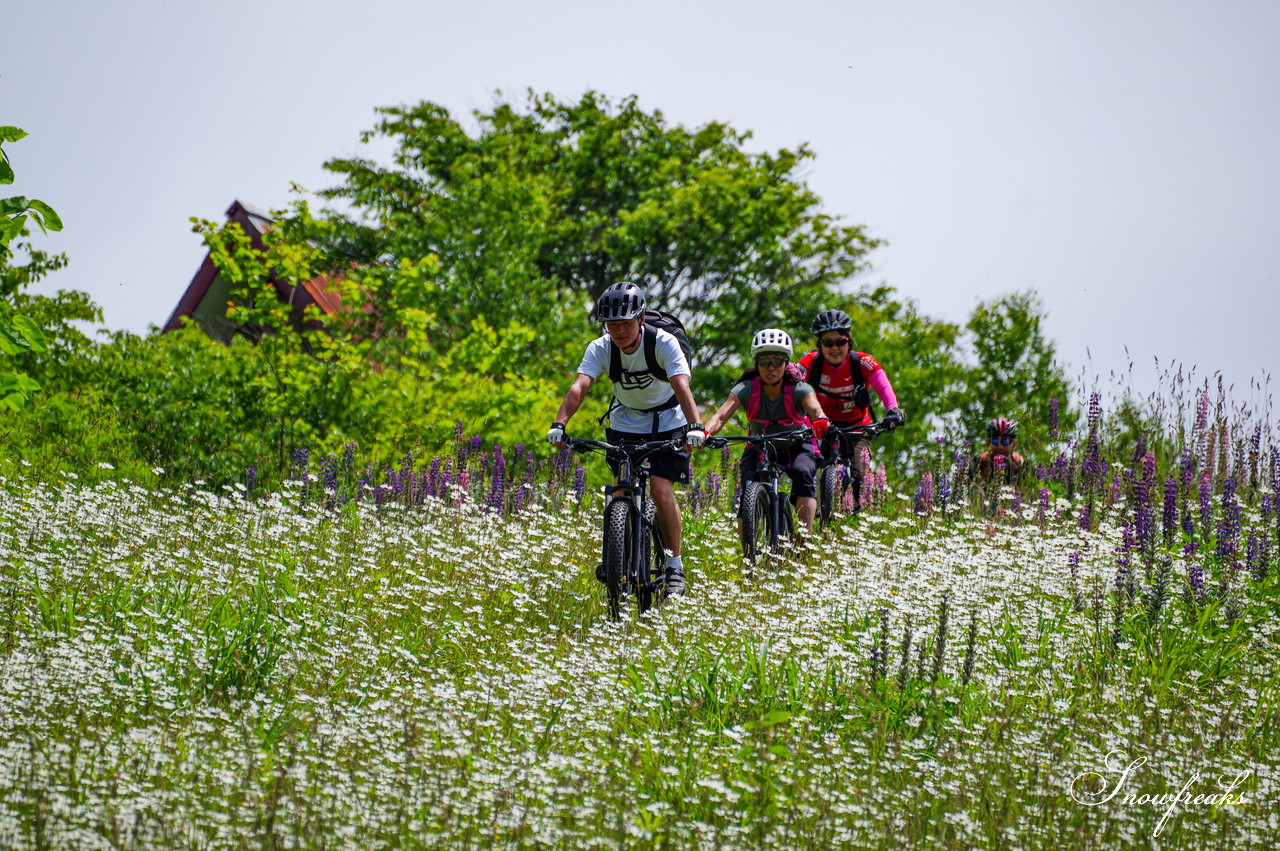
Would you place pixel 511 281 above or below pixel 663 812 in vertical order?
above

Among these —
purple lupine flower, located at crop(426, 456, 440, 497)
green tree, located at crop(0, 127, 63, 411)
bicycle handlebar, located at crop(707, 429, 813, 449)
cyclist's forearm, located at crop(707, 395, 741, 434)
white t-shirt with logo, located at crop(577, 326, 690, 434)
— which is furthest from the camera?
purple lupine flower, located at crop(426, 456, 440, 497)

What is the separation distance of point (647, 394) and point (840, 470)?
4.27 m

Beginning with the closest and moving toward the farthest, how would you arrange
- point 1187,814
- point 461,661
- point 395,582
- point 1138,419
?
1. point 1187,814
2. point 461,661
3. point 395,582
4. point 1138,419

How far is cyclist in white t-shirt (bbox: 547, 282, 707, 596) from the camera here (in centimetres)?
659

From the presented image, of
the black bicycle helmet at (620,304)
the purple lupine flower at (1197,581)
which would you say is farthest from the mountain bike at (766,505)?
the purple lupine flower at (1197,581)

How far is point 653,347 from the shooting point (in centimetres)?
680

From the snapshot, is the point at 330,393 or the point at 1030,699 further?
the point at 330,393

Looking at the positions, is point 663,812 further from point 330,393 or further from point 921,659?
point 330,393

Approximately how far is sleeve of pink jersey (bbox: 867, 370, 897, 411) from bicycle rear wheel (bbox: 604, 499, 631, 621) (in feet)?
13.3

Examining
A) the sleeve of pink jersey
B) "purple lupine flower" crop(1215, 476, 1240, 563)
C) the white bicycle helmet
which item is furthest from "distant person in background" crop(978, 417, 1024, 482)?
the white bicycle helmet

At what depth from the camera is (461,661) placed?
222 inches

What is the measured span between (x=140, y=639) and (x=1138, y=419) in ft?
37.1

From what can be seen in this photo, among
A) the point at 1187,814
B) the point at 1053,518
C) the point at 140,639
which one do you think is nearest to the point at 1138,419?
the point at 1053,518

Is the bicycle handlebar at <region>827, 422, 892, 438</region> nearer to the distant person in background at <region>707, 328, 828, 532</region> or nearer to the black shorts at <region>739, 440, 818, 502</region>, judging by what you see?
the distant person in background at <region>707, 328, 828, 532</region>
